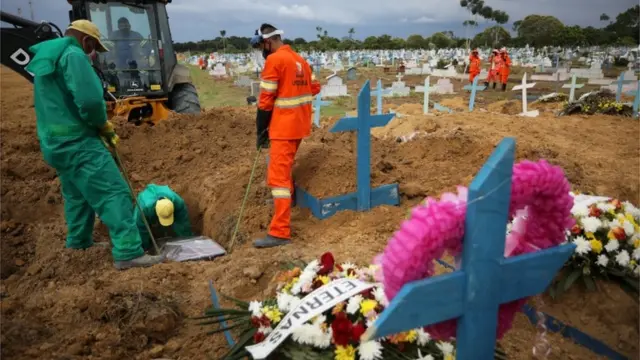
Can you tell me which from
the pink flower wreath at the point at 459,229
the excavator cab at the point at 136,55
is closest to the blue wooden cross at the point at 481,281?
the pink flower wreath at the point at 459,229

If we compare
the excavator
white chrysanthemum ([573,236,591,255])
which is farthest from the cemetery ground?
the excavator

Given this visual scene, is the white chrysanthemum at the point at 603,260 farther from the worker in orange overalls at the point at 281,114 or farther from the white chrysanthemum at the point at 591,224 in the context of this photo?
the worker in orange overalls at the point at 281,114

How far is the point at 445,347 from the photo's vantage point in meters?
1.92

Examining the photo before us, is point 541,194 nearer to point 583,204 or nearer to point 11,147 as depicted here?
point 583,204

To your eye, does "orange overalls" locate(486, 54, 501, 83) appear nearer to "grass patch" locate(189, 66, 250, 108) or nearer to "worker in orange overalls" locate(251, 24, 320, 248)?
"grass patch" locate(189, 66, 250, 108)

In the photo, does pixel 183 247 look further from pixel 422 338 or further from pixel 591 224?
pixel 591 224

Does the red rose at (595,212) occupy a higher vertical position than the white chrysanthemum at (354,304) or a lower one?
higher

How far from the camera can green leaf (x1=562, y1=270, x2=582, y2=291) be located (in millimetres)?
2780

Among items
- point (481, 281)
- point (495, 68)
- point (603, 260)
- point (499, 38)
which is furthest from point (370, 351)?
point (499, 38)

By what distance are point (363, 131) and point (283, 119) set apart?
782mm

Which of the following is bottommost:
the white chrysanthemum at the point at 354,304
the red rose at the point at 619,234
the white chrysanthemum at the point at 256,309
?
the white chrysanthemum at the point at 256,309

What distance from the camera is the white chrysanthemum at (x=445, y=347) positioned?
1.91m

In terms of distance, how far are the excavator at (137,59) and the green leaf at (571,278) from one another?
757 cm

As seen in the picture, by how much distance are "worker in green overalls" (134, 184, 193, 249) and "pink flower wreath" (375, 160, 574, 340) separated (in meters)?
3.74
